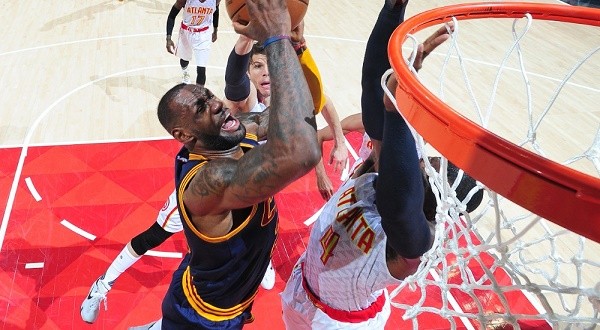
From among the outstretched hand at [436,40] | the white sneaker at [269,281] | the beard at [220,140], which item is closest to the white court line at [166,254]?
the white sneaker at [269,281]

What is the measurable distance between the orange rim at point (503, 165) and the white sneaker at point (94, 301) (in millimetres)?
2505

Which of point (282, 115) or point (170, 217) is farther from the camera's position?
point (170, 217)

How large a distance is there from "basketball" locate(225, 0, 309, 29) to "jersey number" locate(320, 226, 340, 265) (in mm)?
866

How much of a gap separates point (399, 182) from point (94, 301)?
242 centimetres

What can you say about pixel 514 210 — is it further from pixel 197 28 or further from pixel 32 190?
pixel 197 28

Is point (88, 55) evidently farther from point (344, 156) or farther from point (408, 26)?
point (408, 26)

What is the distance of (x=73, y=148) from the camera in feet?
16.6

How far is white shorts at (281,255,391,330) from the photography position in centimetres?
237

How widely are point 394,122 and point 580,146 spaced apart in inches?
186

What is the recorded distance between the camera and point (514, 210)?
3193mm

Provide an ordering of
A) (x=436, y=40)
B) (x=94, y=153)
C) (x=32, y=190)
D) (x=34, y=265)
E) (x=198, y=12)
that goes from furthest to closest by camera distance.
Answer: (x=198, y=12), (x=94, y=153), (x=32, y=190), (x=34, y=265), (x=436, y=40)

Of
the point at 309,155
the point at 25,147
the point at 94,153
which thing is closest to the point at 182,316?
the point at 309,155

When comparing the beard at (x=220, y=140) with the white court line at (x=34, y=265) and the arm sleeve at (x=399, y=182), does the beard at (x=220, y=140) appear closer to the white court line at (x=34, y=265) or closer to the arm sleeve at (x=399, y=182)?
the arm sleeve at (x=399, y=182)

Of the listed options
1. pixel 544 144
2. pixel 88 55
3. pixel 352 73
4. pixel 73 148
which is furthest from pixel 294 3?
pixel 88 55
